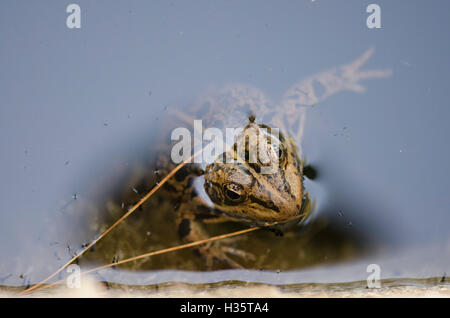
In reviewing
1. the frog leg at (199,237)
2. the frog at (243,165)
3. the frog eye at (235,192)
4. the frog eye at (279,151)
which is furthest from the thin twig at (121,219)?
the frog eye at (279,151)

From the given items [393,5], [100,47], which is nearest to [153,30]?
[100,47]

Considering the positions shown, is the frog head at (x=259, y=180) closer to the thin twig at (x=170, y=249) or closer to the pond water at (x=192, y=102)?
the thin twig at (x=170, y=249)

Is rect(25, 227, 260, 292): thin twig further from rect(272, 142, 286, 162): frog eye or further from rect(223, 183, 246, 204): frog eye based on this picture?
rect(272, 142, 286, 162): frog eye

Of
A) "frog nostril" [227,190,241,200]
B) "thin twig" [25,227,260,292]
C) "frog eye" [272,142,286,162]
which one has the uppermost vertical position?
"frog eye" [272,142,286,162]

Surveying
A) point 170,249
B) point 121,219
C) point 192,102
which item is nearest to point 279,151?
point 192,102

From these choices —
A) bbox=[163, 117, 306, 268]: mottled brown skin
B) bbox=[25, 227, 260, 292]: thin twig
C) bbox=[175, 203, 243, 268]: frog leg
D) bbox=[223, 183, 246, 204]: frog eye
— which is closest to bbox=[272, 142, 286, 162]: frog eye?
bbox=[163, 117, 306, 268]: mottled brown skin

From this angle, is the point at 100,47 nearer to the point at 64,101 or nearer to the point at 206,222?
the point at 64,101
